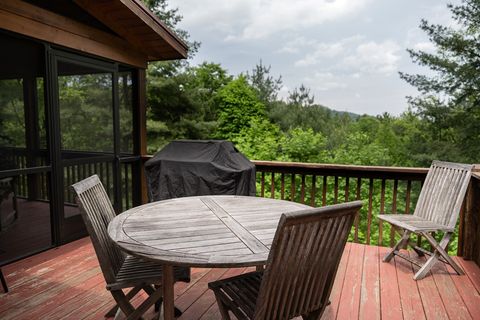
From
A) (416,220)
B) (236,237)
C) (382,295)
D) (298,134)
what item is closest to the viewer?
(236,237)

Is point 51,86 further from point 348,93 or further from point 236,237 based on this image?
point 348,93

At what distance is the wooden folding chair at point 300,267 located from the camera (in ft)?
4.10

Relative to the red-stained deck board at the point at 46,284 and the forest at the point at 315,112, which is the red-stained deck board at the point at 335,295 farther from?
the forest at the point at 315,112

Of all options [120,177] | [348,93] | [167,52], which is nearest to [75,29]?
[167,52]

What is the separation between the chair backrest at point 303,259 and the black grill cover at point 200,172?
1.90 meters

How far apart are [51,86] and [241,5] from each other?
11.8 meters

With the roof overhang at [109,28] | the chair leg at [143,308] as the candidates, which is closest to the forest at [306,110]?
the roof overhang at [109,28]

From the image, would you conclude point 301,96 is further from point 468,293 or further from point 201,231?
point 201,231

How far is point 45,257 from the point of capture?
3.15 metres

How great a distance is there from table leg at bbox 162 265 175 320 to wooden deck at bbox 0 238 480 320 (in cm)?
51

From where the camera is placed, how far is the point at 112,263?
1.82 metres

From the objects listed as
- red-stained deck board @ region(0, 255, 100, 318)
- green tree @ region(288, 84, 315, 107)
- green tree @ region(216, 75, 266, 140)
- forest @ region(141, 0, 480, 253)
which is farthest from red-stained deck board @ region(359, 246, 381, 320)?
green tree @ region(288, 84, 315, 107)

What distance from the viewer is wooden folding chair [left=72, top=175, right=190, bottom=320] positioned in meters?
1.70

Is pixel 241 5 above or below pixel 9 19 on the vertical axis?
above
